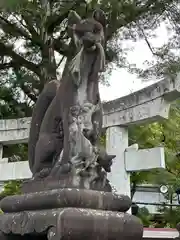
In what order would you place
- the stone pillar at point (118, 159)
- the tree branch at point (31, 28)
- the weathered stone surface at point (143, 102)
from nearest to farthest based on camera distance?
the weathered stone surface at point (143, 102) < the stone pillar at point (118, 159) < the tree branch at point (31, 28)

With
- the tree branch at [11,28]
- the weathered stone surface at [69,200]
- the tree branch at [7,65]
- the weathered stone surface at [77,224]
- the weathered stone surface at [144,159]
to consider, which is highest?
the tree branch at [11,28]

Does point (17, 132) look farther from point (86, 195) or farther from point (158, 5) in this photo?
point (86, 195)

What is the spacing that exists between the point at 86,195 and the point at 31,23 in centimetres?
Result: 715

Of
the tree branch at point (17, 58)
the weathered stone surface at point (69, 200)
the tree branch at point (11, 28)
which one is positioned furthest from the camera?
the tree branch at point (17, 58)

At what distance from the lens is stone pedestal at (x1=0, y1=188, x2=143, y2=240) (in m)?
2.67

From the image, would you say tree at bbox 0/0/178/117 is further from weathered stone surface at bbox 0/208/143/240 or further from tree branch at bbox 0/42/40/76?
weathered stone surface at bbox 0/208/143/240

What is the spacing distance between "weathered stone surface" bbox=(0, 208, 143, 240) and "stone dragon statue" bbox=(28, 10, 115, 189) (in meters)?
0.32

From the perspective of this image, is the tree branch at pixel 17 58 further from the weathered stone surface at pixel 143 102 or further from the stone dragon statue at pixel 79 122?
the stone dragon statue at pixel 79 122

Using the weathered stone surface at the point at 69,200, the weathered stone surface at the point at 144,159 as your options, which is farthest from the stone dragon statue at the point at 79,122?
the weathered stone surface at the point at 144,159

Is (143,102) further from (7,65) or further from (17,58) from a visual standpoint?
(7,65)

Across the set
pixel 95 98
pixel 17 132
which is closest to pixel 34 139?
pixel 95 98

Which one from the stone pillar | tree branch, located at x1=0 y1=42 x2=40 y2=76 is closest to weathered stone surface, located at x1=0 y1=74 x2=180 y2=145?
the stone pillar

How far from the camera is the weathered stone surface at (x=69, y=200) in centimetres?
279

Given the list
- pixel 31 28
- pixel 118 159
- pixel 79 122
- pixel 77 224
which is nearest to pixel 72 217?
pixel 77 224
